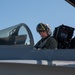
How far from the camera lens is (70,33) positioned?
594cm

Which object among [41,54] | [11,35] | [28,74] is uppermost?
[11,35]

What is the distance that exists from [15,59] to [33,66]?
0.34 meters

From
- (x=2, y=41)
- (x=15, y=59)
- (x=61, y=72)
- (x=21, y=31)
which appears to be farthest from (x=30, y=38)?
(x=61, y=72)

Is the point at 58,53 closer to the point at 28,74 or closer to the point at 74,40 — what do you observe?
the point at 28,74

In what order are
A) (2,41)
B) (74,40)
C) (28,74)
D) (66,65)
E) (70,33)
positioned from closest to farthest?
(66,65) → (28,74) → (2,41) → (74,40) → (70,33)

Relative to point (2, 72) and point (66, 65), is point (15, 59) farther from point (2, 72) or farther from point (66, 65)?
point (66, 65)

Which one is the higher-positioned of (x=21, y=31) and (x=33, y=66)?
(x=21, y=31)

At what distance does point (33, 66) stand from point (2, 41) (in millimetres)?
978

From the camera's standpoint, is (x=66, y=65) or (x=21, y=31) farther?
(x=21, y=31)

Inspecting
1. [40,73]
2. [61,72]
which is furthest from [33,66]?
[61,72]

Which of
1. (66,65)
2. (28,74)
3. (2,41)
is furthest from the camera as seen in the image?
(2,41)

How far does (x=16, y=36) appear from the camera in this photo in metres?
4.61

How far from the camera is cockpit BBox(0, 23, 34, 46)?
4.49 m

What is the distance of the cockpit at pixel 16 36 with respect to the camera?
449 cm
